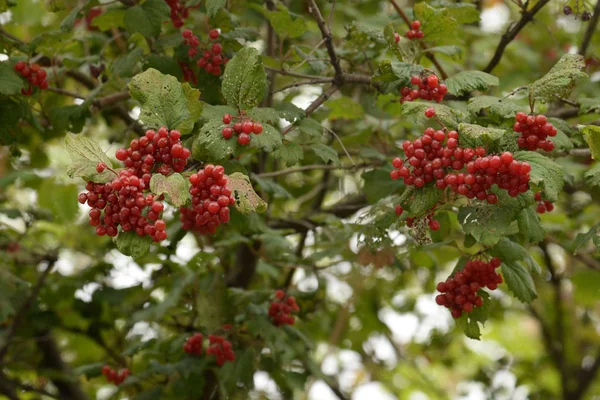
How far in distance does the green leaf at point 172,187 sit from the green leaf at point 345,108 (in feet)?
4.20

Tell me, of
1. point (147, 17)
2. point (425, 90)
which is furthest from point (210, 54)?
point (425, 90)

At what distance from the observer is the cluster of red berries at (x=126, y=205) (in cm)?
162

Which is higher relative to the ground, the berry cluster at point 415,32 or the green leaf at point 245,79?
the green leaf at point 245,79

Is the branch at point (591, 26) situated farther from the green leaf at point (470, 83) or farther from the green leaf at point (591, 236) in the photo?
Answer: the green leaf at point (591, 236)

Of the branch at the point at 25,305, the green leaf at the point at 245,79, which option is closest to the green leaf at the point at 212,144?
the green leaf at the point at 245,79

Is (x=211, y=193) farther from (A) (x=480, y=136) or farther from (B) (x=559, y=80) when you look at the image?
(B) (x=559, y=80)

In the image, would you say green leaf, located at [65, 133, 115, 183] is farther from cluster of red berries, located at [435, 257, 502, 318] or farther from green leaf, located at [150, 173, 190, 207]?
cluster of red berries, located at [435, 257, 502, 318]

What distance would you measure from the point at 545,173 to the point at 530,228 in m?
0.22

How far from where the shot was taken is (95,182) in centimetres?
165

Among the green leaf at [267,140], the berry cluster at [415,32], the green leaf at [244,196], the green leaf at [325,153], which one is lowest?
the green leaf at [325,153]

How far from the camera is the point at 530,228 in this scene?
1.83 m

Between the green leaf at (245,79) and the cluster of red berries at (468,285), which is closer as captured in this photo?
the green leaf at (245,79)

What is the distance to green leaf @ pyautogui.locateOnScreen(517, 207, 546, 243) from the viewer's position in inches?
71.7

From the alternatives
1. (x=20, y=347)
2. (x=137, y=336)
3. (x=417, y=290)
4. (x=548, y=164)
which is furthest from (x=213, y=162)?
(x=417, y=290)
